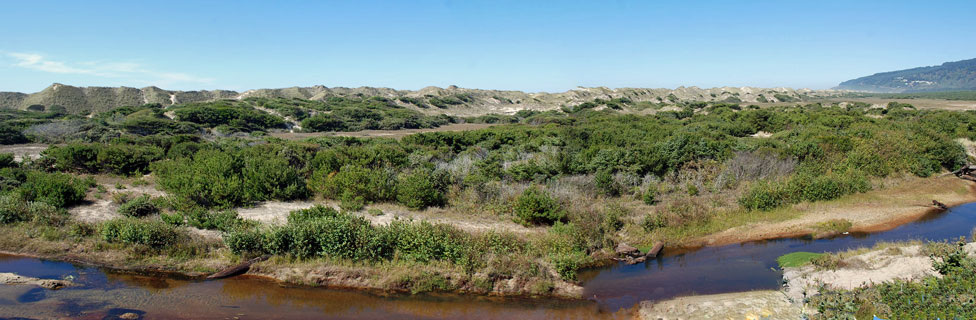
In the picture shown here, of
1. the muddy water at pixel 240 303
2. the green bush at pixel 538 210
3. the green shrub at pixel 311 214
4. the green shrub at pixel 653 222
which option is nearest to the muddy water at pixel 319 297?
the muddy water at pixel 240 303

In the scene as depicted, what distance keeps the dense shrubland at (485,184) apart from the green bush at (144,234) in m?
0.03

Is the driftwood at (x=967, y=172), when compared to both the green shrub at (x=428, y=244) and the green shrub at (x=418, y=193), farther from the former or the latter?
the green shrub at (x=428, y=244)

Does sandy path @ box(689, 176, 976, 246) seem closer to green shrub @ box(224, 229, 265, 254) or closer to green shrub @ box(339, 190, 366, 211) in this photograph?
green shrub @ box(339, 190, 366, 211)

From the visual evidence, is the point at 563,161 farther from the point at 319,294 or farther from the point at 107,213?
the point at 107,213

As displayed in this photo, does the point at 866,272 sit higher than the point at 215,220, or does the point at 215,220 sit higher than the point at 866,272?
the point at 215,220

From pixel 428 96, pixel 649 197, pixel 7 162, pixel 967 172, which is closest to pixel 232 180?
pixel 7 162

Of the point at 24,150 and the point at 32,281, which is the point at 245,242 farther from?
the point at 24,150

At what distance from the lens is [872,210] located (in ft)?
54.4

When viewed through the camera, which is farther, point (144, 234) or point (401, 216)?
point (401, 216)

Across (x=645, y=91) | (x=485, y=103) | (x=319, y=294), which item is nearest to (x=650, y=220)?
(x=319, y=294)

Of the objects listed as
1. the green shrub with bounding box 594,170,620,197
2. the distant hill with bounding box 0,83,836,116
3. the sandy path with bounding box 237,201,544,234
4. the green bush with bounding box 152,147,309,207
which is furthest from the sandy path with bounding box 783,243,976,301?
the distant hill with bounding box 0,83,836,116

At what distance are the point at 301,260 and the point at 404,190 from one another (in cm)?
499

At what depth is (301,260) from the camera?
1111 cm

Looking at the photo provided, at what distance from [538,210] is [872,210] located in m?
12.2
